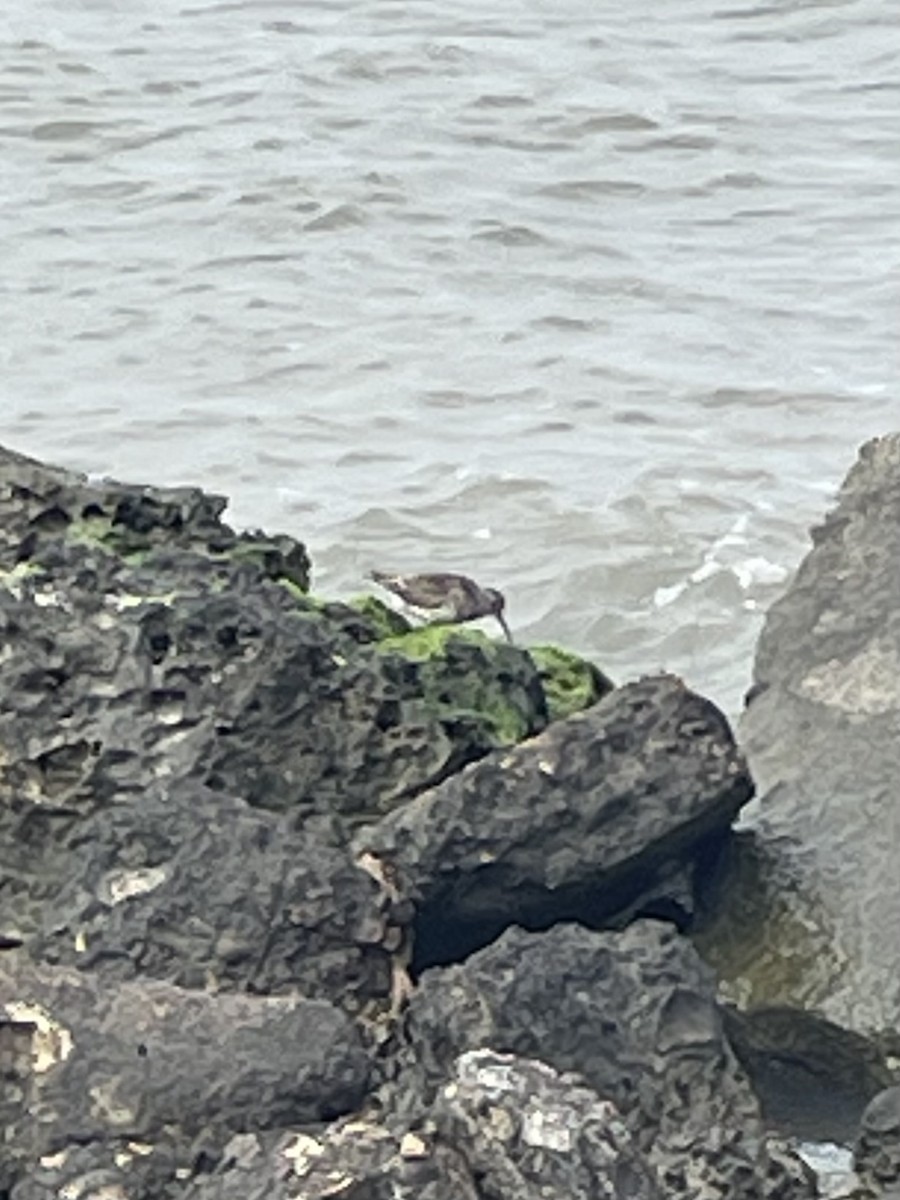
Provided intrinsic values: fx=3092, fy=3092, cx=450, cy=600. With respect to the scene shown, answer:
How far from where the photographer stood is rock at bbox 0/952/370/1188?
4.19 meters

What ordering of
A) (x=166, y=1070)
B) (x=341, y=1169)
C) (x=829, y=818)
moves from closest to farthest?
(x=341, y=1169), (x=166, y=1070), (x=829, y=818)

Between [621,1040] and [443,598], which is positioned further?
[443,598]

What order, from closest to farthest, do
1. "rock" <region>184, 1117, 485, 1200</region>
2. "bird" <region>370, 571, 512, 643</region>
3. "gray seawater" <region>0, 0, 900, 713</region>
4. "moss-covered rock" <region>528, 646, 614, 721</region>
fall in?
"rock" <region>184, 1117, 485, 1200</region>
"moss-covered rock" <region>528, 646, 614, 721</region>
"bird" <region>370, 571, 512, 643</region>
"gray seawater" <region>0, 0, 900, 713</region>

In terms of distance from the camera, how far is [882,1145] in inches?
176

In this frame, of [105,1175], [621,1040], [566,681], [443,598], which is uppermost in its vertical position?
[105,1175]

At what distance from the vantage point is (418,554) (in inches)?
359

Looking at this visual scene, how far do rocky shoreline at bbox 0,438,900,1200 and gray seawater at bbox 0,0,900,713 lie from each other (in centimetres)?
203

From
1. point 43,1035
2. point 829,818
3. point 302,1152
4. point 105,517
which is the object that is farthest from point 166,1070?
point 829,818

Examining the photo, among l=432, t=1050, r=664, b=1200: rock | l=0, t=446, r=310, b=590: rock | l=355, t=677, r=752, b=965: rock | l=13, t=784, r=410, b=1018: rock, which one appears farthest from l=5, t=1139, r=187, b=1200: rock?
l=0, t=446, r=310, b=590: rock

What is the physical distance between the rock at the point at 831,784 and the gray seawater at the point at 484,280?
1465 mm

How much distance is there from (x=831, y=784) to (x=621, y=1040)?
1.36 m

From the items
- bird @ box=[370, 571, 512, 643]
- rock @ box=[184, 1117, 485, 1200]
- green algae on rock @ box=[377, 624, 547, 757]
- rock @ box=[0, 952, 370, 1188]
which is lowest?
bird @ box=[370, 571, 512, 643]

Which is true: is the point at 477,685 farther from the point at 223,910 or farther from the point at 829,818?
the point at 223,910

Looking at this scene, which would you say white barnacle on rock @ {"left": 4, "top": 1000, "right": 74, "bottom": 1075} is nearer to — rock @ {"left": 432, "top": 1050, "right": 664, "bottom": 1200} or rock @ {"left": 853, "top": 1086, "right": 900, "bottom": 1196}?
rock @ {"left": 432, "top": 1050, "right": 664, "bottom": 1200}
